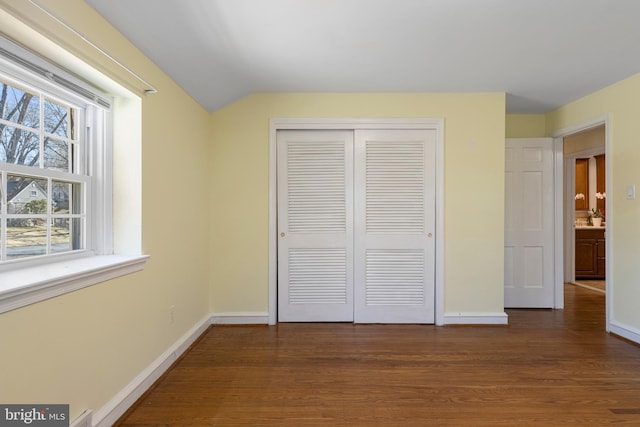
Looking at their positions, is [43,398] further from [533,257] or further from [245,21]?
[533,257]

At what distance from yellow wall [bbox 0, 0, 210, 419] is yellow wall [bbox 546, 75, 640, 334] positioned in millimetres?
3730

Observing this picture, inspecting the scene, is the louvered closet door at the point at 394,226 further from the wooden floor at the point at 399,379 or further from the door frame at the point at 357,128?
the wooden floor at the point at 399,379

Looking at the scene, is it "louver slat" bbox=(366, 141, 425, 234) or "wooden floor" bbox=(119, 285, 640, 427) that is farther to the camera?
"louver slat" bbox=(366, 141, 425, 234)

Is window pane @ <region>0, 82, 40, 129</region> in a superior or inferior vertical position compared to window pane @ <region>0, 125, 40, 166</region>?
superior

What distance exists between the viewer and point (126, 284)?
1843 mm

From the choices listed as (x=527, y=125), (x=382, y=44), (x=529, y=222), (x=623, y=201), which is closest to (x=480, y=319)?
(x=529, y=222)

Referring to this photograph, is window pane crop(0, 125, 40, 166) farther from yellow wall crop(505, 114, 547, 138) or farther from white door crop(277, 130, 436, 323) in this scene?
yellow wall crop(505, 114, 547, 138)

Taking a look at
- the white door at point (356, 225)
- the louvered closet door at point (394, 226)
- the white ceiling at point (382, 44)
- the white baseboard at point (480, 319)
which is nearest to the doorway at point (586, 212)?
the white ceiling at point (382, 44)

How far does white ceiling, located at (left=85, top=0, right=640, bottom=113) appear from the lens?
5.97 feet

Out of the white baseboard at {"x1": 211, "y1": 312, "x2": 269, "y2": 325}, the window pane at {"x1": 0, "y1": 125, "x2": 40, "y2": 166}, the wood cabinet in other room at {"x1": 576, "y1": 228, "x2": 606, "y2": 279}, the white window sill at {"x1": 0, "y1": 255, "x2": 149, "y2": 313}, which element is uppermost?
the window pane at {"x1": 0, "y1": 125, "x2": 40, "y2": 166}

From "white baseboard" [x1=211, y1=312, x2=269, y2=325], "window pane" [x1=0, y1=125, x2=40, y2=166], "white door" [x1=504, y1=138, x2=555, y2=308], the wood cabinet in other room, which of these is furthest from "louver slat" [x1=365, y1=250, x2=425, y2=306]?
the wood cabinet in other room

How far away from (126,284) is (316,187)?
73.3 inches

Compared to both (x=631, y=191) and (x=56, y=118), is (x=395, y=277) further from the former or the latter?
(x=56, y=118)

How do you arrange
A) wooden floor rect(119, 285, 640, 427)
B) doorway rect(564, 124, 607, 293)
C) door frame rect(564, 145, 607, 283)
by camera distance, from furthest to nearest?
door frame rect(564, 145, 607, 283) → doorway rect(564, 124, 607, 293) → wooden floor rect(119, 285, 640, 427)
